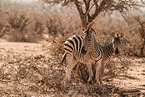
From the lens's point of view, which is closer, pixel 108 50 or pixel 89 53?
pixel 89 53

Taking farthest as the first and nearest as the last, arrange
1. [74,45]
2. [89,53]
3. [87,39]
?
[74,45] < [89,53] < [87,39]

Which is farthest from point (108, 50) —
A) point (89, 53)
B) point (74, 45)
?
point (74, 45)

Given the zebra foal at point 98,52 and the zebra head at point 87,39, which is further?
the zebra foal at point 98,52

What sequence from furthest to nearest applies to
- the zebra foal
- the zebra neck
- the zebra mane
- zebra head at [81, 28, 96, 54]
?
the zebra mane → the zebra neck → the zebra foal → zebra head at [81, 28, 96, 54]

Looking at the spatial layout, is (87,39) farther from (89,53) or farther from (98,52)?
(98,52)

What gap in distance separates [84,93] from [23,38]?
1477cm

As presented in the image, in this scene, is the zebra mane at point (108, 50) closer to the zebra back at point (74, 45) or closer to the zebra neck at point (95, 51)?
the zebra neck at point (95, 51)

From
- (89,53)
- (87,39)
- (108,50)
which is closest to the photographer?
(87,39)

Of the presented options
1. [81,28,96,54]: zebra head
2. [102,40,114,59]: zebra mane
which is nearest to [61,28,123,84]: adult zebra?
[102,40,114,59]: zebra mane

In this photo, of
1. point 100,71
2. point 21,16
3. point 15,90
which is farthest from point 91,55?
point 21,16

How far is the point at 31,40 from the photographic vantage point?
18.1 meters

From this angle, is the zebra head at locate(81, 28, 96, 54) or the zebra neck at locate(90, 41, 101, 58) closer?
the zebra head at locate(81, 28, 96, 54)

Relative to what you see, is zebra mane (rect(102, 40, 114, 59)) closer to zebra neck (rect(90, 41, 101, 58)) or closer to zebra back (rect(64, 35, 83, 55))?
zebra neck (rect(90, 41, 101, 58))

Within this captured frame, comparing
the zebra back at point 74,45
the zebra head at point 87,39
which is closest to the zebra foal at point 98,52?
the zebra head at point 87,39
